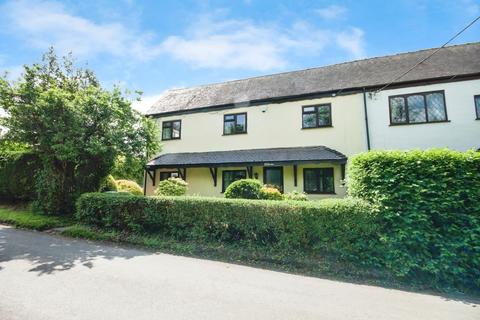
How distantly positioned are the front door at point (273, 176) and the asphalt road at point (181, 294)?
833cm

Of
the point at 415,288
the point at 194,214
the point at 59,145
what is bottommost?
the point at 415,288

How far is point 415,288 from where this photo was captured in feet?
17.1

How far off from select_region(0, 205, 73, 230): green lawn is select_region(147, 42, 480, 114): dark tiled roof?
946 cm

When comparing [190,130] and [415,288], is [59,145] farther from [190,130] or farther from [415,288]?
[415,288]

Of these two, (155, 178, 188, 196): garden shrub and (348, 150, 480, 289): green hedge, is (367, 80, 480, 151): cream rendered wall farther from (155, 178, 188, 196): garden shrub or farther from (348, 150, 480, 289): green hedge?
(155, 178, 188, 196): garden shrub

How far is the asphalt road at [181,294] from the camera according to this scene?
372 cm

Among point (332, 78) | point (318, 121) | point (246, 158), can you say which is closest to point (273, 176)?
point (246, 158)

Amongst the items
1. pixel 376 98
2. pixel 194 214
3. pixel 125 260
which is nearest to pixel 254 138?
pixel 376 98

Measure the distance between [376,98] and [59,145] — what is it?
14.6 meters

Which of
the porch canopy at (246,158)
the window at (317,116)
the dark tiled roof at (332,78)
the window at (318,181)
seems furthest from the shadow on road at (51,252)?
the dark tiled roof at (332,78)

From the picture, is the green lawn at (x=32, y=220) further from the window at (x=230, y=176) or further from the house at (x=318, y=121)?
the window at (x=230, y=176)

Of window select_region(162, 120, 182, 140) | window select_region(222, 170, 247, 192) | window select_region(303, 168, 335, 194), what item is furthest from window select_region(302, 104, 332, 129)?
window select_region(162, 120, 182, 140)

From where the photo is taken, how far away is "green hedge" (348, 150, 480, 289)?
523 cm

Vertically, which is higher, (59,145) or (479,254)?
(59,145)
